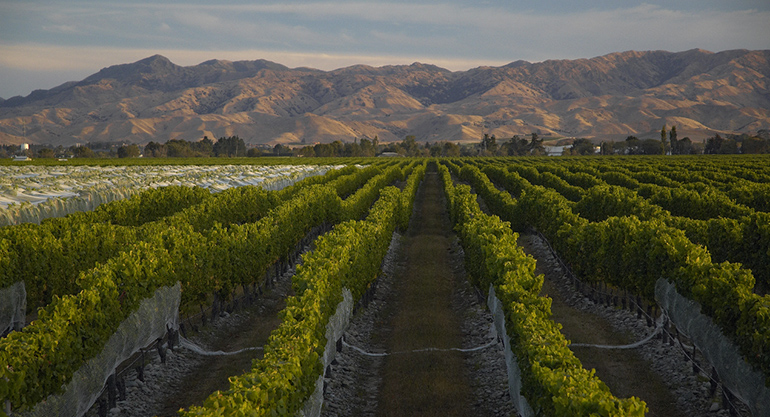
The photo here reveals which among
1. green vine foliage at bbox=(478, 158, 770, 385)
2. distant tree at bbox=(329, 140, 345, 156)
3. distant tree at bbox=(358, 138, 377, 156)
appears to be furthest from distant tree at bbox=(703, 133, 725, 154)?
green vine foliage at bbox=(478, 158, 770, 385)

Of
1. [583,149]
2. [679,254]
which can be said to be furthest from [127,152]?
[679,254]

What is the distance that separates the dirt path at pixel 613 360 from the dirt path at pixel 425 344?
138 inches

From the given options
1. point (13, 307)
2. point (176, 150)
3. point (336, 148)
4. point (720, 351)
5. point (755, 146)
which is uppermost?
point (755, 146)

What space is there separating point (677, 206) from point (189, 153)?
168510 millimetres

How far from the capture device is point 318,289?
13.3m

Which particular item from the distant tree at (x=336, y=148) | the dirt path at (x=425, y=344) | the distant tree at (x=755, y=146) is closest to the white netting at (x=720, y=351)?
the dirt path at (x=425, y=344)

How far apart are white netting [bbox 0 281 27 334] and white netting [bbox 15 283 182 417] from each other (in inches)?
171

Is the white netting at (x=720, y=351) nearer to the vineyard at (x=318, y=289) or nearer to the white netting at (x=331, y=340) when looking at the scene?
the vineyard at (x=318, y=289)

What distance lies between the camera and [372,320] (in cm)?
1862

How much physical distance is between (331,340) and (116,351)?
4.93 metres

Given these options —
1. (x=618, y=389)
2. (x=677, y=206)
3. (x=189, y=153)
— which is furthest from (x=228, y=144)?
(x=618, y=389)

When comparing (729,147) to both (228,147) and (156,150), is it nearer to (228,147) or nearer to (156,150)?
(228,147)

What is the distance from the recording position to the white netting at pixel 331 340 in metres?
10.3

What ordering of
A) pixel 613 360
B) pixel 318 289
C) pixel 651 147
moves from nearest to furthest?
pixel 318 289
pixel 613 360
pixel 651 147
